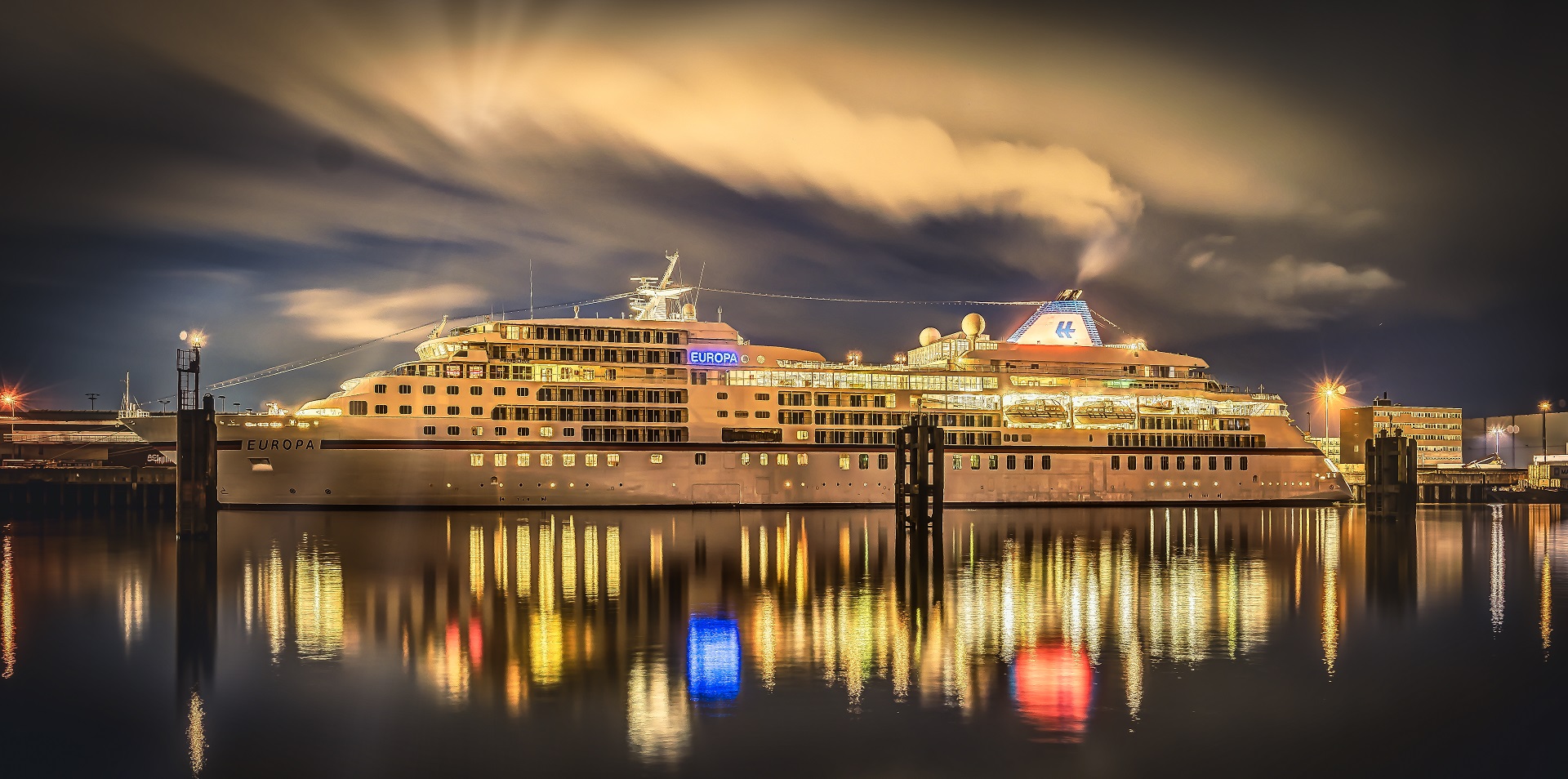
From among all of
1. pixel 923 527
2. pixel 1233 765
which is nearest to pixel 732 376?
pixel 923 527

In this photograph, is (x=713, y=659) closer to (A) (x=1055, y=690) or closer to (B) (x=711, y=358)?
(A) (x=1055, y=690)

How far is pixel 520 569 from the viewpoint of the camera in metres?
33.5

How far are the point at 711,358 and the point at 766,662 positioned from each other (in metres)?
46.7

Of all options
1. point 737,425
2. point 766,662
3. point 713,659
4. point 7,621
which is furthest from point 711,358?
point 766,662

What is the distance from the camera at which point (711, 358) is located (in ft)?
219

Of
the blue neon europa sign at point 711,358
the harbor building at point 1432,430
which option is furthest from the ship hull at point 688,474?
the harbor building at point 1432,430

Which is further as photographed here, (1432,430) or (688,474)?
(1432,430)

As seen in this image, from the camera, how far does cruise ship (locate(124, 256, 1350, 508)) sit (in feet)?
197

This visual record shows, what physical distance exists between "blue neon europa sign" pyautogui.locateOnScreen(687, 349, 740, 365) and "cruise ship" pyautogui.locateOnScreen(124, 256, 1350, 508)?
0.33 feet

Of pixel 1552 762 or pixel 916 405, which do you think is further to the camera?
pixel 916 405

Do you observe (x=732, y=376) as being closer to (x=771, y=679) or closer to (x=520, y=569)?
(x=520, y=569)

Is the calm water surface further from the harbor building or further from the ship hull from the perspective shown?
the harbor building

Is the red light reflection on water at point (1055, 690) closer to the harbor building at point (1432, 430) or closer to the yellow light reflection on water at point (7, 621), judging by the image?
the yellow light reflection on water at point (7, 621)

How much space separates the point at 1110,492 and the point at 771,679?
57.6 metres
